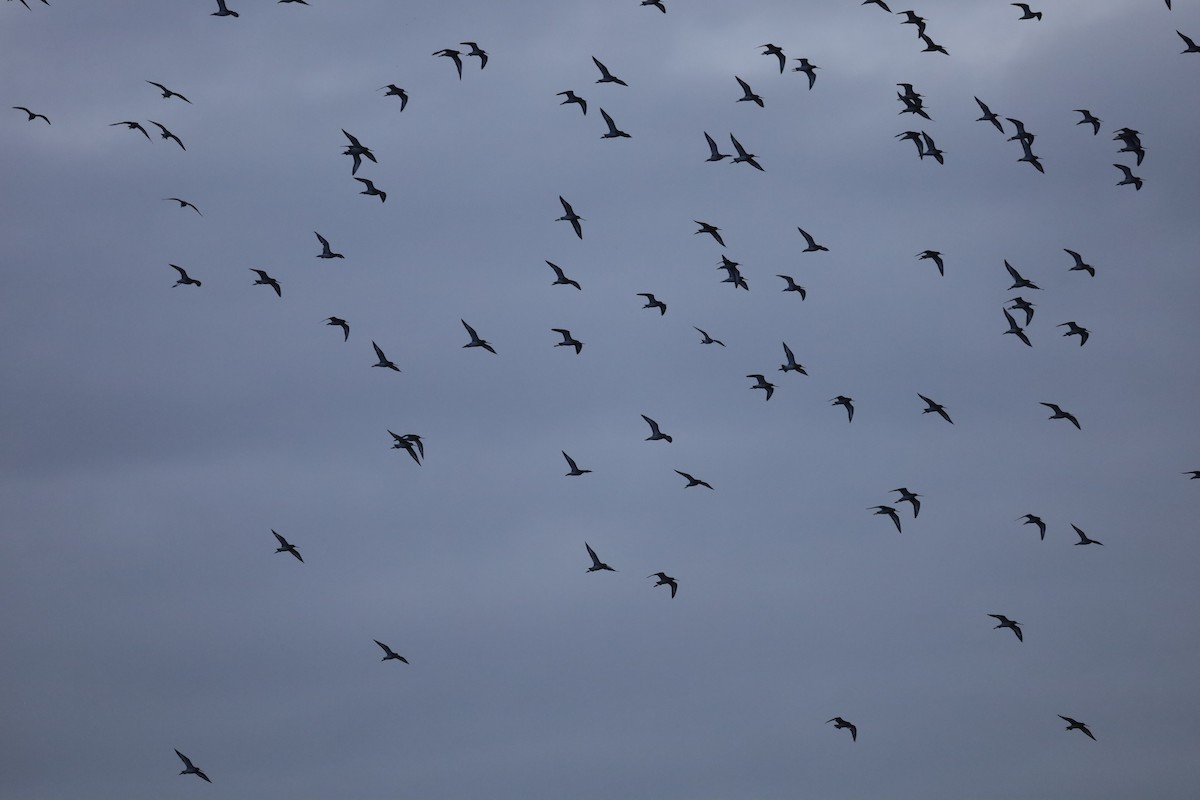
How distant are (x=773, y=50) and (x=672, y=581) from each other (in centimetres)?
3261

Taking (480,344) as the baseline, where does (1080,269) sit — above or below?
above

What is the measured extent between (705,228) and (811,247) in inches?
544

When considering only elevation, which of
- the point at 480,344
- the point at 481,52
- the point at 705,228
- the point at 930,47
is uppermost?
the point at 930,47

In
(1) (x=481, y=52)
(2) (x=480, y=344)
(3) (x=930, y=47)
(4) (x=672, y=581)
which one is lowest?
(4) (x=672, y=581)

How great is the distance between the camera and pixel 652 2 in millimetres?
92312

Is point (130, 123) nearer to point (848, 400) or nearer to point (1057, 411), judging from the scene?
point (848, 400)

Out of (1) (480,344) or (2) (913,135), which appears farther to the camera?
(2) (913,135)

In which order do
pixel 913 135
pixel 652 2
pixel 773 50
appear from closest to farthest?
pixel 652 2 → pixel 773 50 → pixel 913 135

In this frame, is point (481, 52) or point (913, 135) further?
point (913, 135)

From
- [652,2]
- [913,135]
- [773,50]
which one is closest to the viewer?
[652,2]

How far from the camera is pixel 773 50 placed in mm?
99250

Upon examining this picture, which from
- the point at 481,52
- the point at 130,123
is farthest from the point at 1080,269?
the point at 130,123

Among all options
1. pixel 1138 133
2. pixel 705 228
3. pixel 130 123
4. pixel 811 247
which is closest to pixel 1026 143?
pixel 1138 133

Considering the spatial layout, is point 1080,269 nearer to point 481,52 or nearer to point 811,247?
point 811,247
